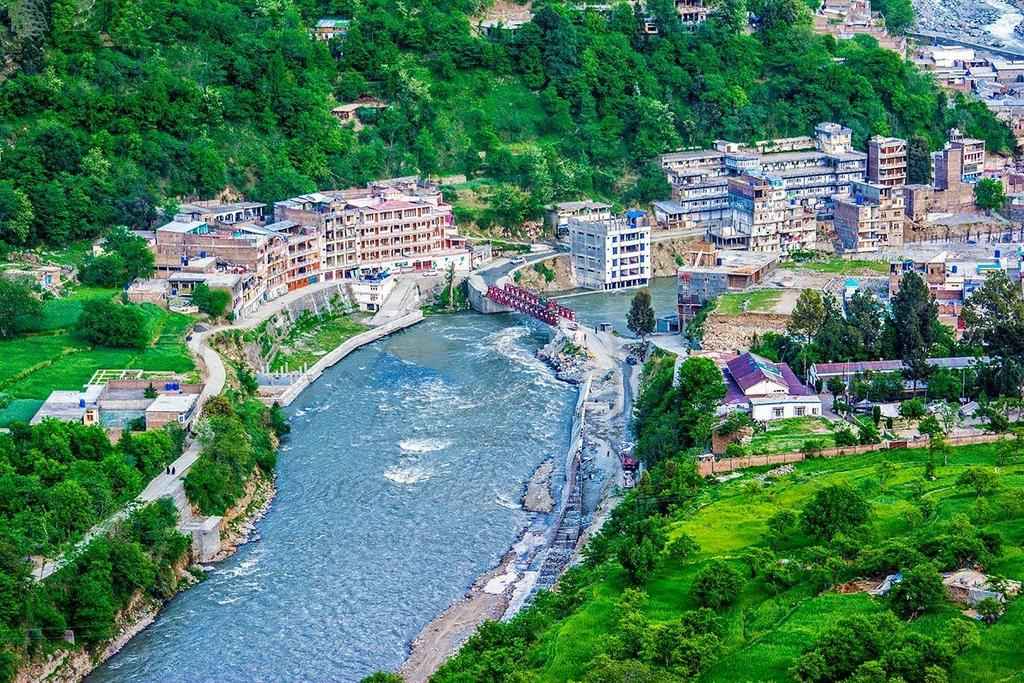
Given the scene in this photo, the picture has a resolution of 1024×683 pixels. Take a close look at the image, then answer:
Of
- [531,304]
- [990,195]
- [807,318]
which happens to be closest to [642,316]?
[531,304]

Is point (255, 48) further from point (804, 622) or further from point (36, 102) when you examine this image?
point (804, 622)

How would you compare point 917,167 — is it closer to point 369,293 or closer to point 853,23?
point 853,23

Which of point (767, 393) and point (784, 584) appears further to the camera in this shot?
point (767, 393)

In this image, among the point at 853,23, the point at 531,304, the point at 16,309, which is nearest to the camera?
the point at 16,309

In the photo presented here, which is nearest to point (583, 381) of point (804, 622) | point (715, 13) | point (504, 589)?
point (504, 589)

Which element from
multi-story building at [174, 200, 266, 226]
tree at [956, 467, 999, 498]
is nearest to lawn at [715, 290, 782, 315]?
multi-story building at [174, 200, 266, 226]

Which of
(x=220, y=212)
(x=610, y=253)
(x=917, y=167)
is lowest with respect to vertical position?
(x=610, y=253)

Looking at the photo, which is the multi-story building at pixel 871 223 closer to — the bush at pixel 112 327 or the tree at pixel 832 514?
the bush at pixel 112 327
